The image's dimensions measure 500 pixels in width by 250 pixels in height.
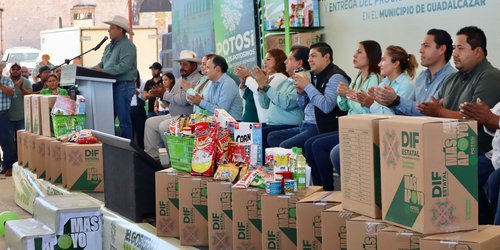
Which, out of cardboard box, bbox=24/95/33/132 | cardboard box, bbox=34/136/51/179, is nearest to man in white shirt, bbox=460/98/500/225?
cardboard box, bbox=34/136/51/179

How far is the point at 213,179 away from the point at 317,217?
86 cm

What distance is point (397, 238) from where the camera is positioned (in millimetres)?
3047

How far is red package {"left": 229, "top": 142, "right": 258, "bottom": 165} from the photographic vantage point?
441 cm

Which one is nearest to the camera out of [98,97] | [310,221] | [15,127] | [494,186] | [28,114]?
[310,221]

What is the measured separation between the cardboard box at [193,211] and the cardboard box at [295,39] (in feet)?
11.3

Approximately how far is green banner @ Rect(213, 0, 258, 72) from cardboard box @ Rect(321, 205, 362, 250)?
393cm

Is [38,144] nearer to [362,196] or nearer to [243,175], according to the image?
[243,175]

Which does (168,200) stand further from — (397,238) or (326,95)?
(397,238)

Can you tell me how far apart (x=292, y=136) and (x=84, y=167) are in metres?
1.71

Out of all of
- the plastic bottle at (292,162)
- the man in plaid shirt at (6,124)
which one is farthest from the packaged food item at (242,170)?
the man in plaid shirt at (6,124)

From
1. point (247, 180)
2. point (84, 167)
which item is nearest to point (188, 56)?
point (84, 167)

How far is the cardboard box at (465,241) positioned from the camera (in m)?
2.86

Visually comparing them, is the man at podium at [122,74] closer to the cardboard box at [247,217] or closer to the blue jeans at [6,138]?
the blue jeans at [6,138]

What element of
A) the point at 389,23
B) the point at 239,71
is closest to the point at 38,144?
the point at 239,71
